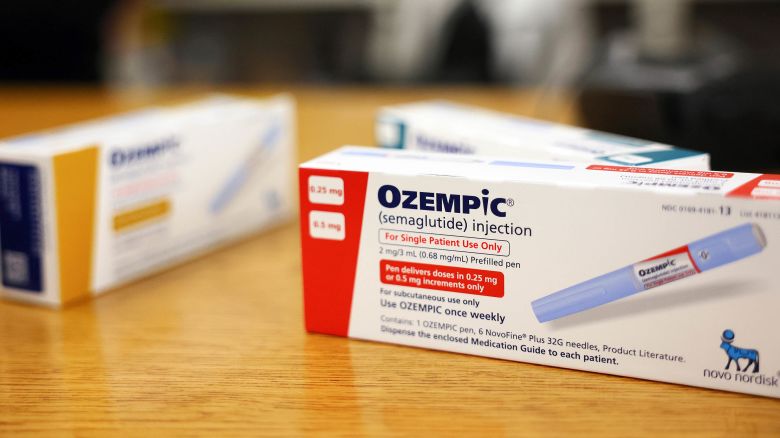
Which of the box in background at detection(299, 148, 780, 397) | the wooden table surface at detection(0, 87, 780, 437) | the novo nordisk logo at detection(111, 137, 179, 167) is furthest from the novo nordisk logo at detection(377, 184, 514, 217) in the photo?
the novo nordisk logo at detection(111, 137, 179, 167)

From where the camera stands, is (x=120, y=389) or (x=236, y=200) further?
(x=236, y=200)

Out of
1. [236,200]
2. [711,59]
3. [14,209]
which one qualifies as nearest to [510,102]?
[711,59]

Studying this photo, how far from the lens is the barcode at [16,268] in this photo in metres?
0.67

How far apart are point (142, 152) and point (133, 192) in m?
0.04

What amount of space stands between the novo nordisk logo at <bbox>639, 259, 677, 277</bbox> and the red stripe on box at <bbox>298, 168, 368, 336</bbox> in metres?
0.20

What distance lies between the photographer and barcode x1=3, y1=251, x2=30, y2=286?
2.19ft

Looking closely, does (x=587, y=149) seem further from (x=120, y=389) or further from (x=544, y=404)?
(x=120, y=389)

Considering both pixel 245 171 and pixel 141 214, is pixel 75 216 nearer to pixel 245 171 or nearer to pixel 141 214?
pixel 141 214

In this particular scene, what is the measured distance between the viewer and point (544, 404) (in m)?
0.48

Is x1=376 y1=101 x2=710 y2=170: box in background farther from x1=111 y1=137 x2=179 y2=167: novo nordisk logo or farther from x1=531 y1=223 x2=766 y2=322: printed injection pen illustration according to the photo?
x1=111 y1=137 x2=179 y2=167: novo nordisk logo

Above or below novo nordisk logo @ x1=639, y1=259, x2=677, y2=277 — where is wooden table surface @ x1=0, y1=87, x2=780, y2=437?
below

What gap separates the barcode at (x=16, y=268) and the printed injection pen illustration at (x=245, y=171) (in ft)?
0.66

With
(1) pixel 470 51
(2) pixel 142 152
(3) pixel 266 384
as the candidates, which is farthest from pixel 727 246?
(1) pixel 470 51

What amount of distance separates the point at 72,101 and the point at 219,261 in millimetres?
1068
